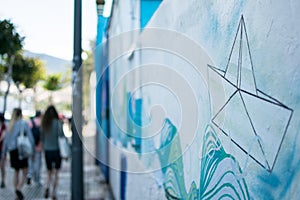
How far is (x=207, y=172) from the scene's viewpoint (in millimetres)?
2365

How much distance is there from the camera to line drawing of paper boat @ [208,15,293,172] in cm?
154

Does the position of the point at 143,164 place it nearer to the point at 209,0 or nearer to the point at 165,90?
the point at 165,90

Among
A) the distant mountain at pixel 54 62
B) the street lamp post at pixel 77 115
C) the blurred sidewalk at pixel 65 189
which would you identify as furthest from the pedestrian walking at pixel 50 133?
the street lamp post at pixel 77 115

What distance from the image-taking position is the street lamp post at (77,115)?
21.0ft

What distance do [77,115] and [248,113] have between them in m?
5.02

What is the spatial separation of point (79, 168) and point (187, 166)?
156 inches

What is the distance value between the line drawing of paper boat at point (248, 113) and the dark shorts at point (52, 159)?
6049 mm

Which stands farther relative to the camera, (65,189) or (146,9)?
(65,189)

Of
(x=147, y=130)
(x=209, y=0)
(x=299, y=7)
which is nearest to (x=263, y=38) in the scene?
(x=299, y=7)

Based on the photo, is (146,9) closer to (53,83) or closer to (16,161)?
(16,161)

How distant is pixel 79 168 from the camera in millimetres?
6547

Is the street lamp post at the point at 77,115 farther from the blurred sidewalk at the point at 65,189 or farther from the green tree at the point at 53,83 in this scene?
the green tree at the point at 53,83

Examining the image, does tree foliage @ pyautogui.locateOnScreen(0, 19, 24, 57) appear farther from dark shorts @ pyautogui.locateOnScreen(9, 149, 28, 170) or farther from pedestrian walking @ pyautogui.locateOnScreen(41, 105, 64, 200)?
dark shorts @ pyautogui.locateOnScreen(9, 149, 28, 170)

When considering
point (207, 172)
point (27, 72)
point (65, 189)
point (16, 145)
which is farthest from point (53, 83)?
point (207, 172)
